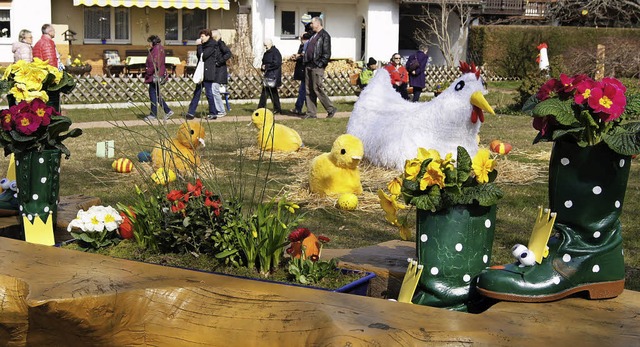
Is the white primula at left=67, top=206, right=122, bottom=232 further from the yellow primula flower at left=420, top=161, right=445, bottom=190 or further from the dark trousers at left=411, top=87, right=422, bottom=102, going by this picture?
the dark trousers at left=411, top=87, right=422, bottom=102

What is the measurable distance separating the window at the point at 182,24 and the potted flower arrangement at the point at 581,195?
84.1 feet

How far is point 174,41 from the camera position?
28.1 metres

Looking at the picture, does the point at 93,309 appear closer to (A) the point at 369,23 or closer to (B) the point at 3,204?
(B) the point at 3,204

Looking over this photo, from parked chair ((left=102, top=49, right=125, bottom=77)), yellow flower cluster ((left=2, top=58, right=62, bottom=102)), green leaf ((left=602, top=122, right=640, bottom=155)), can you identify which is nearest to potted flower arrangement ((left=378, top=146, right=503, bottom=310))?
green leaf ((left=602, top=122, right=640, bottom=155))

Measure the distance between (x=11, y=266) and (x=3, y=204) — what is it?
1616 mm

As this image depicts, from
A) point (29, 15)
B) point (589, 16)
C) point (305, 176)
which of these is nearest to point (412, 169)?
point (305, 176)

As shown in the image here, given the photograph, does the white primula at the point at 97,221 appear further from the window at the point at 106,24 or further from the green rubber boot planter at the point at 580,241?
the window at the point at 106,24

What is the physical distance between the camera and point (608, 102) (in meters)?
3.04

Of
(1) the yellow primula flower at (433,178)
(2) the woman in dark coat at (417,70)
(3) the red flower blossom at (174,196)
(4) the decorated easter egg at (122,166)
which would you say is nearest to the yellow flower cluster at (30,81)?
(3) the red flower blossom at (174,196)

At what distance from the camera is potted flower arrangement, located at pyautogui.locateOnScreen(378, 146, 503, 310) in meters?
3.25

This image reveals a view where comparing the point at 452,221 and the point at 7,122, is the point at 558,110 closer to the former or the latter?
the point at 452,221

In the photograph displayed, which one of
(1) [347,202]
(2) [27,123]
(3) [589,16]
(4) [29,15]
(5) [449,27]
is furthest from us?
(5) [449,27]

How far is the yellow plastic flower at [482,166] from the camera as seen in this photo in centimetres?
327

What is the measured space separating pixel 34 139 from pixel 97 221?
0.69 metres
